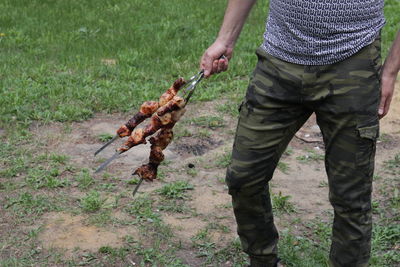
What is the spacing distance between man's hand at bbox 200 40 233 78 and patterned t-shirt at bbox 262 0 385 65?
1.16 ft

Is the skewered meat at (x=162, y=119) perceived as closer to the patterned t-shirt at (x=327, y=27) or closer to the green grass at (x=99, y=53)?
the patterned t-shirt at (x=327, y=27)

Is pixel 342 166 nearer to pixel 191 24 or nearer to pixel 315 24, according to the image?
pixel 315 24

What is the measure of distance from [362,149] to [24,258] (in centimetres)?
186

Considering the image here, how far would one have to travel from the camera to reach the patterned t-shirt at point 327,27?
290 centimetres

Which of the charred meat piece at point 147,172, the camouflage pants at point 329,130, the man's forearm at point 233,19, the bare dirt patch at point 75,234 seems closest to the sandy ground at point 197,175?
the bare dirt patch at point 75,234

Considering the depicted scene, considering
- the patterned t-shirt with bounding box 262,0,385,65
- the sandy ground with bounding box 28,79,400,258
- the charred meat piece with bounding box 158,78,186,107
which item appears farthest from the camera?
the sandy ground with bounding box 28,79,400,258

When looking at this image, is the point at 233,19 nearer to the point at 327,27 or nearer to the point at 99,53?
the point at 327,27

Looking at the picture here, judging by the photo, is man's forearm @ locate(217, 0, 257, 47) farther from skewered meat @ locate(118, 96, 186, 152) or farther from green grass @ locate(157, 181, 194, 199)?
green grass @ locate(157, 181, 194, 199)

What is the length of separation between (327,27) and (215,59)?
56cm

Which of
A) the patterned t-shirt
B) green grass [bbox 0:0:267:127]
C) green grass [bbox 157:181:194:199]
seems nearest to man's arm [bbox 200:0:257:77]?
the patterned t-shirt

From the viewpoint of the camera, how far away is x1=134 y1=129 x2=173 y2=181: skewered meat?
11.1ft

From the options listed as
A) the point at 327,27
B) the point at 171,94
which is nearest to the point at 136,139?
the point at 171,94

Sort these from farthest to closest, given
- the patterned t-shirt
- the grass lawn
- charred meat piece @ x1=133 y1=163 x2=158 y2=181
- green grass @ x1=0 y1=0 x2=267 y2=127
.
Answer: green grass @ x1=0 y1=0 x2=267 y2=127
the grass lawn
charred meat piece @ x1=133 y1=163 x2=158 y2=181
the patterned t-shirt

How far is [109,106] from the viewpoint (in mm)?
5980
